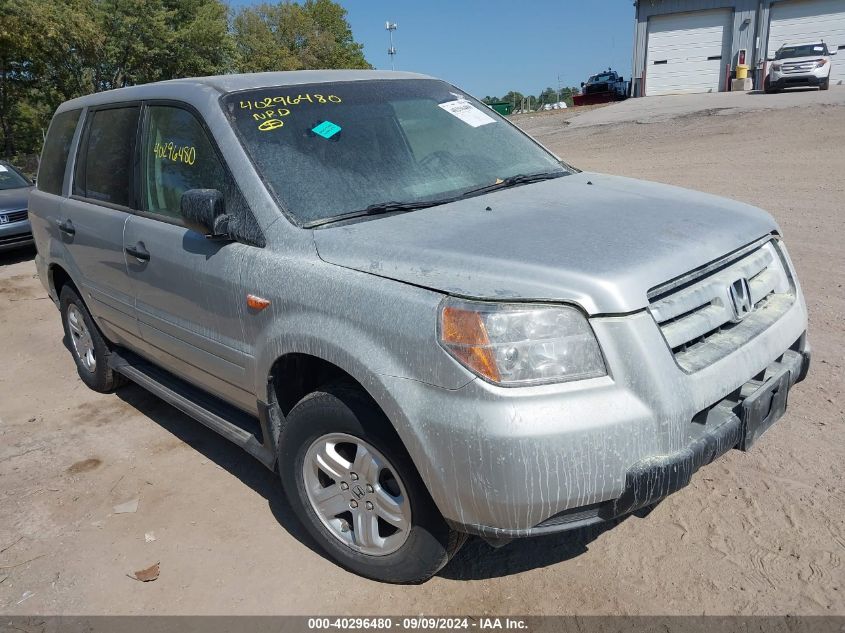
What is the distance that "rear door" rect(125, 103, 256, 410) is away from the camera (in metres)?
3.03

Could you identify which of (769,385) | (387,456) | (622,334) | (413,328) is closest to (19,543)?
(387,456)

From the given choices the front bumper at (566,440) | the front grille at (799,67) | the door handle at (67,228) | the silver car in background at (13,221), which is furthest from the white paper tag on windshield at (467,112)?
the front grille at (799,67)

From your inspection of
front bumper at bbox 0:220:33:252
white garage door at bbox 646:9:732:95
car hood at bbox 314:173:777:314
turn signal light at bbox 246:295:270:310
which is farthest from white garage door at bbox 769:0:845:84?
turn signal light at bbox 246:295:270:310

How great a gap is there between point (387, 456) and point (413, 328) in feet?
1.60

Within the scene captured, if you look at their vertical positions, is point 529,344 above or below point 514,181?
below

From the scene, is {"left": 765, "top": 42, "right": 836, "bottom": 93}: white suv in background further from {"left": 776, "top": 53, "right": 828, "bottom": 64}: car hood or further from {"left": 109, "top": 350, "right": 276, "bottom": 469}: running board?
{"left": 109, "top": 350, "right": 276, "bottom": 469}: running board

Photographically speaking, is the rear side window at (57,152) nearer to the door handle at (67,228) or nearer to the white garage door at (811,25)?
the door handle at (67,228)

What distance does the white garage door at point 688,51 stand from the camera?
28.7 m

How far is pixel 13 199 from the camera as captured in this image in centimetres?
1048

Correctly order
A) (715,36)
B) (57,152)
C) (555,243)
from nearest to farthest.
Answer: (555,243) < (57,152) < (715,36)

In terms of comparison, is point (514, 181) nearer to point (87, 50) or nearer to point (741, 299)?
point (741, 299)

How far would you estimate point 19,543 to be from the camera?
329 cm

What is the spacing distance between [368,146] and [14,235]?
28.7 feet

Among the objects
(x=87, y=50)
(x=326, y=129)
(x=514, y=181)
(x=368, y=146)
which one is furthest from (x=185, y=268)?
(x=87, y=50)
